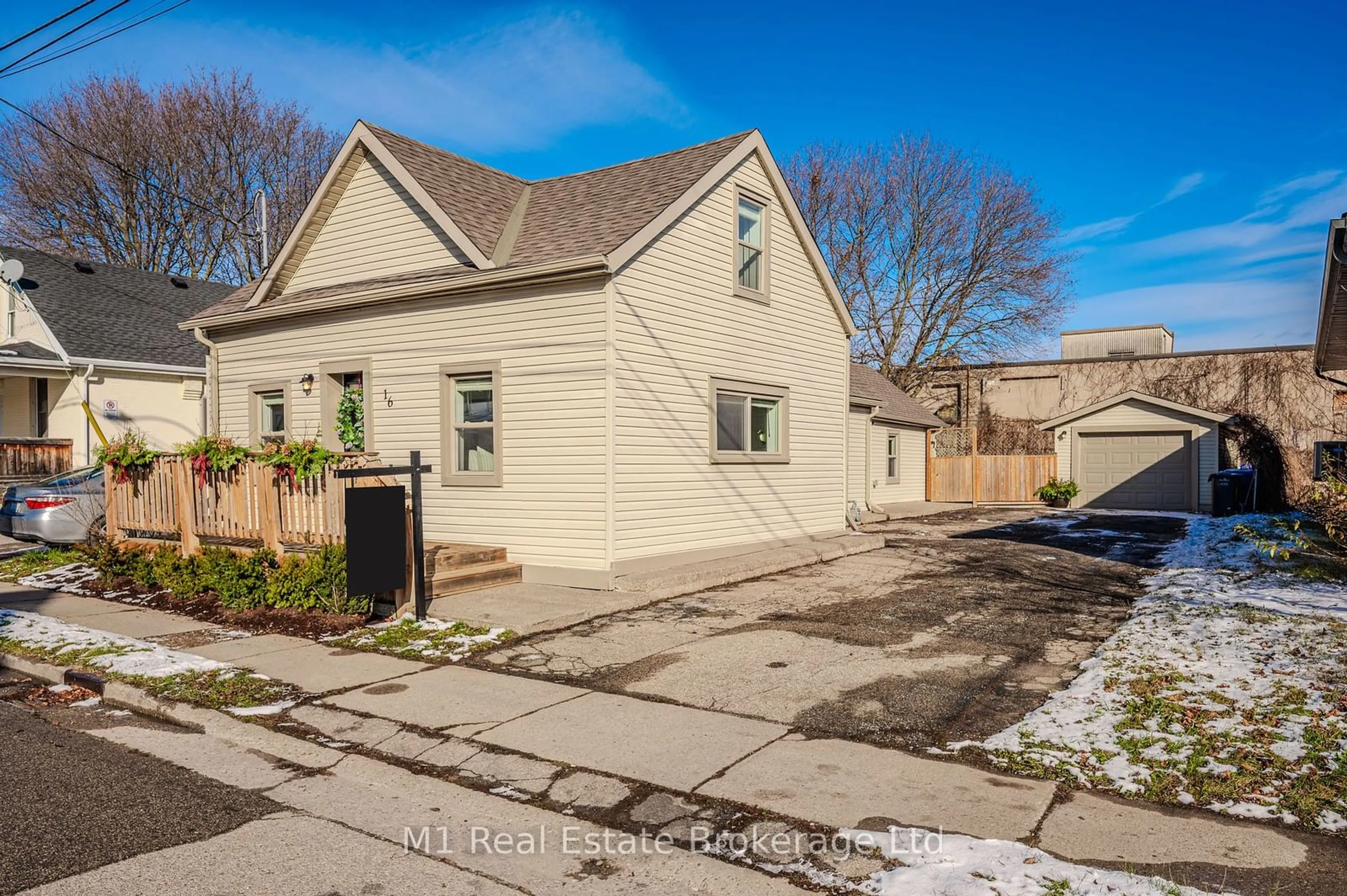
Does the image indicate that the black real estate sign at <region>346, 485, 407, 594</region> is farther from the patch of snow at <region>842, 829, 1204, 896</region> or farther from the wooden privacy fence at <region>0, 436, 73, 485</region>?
the wooden privacy fence at <region>0, 436, 73, 485</region>

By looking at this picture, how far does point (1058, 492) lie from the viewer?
2688 cm

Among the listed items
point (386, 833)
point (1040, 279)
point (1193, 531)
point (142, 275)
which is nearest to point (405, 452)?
point (386, 833)

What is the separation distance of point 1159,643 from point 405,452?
31.8 feet

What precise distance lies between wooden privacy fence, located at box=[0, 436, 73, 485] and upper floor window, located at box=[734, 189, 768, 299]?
17.7 metres

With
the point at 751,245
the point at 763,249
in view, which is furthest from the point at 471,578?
the point at 763,249

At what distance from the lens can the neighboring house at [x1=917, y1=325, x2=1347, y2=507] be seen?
1038 inches

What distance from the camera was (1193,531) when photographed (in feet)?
60.9

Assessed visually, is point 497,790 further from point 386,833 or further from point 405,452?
point 405,452

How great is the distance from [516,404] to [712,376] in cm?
290

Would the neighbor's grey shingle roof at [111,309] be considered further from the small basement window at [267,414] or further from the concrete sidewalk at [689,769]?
the concrete sidewalk at [689,769]

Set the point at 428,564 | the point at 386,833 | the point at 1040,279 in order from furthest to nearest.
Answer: the point at 1040,279, the point at 428,564, the point at 386,833

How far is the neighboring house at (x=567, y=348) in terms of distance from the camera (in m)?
11.2

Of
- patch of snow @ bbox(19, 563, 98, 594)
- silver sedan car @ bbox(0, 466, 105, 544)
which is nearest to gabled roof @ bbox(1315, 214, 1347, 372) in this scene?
patch of snow @ bbox(19, 563, 98, 594)

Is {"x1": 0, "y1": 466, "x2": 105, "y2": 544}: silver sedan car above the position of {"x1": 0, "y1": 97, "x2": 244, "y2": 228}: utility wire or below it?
below
